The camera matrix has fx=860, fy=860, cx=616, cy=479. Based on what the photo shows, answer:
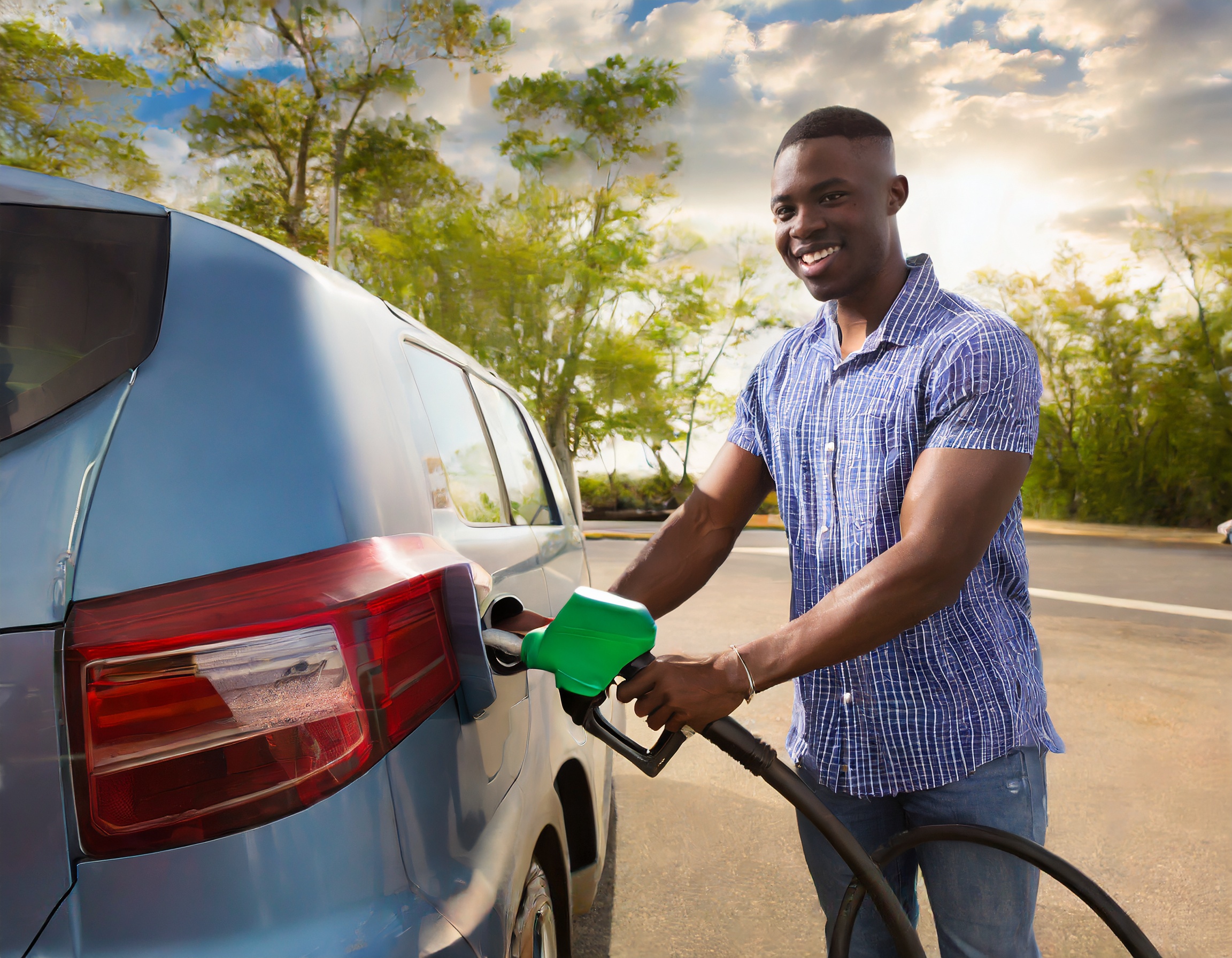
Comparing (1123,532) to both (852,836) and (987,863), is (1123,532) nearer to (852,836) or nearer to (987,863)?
(987,863)

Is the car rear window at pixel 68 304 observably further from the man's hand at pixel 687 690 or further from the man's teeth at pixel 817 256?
the man's teeth at pixel 817 256

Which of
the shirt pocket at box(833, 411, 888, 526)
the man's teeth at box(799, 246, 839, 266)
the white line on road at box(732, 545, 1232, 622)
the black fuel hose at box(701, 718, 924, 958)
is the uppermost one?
the man's teeth at box(799, 246, 839, 266)

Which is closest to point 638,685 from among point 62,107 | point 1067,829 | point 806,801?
point 806,801

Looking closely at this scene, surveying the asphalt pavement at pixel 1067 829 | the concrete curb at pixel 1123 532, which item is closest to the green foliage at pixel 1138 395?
the concrete curb at pixel 1123 532

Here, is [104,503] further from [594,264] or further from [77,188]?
[594,264]

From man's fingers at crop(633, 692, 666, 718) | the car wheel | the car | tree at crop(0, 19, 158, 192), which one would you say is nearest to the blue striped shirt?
man's fingers at crop(633, 692, 666, 718)

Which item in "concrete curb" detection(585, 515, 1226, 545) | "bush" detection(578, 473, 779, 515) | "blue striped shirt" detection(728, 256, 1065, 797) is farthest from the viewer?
"bush" detection(578, 473, 779, 515)

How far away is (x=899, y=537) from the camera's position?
5.27ft

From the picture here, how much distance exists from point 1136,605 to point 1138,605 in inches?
0.9

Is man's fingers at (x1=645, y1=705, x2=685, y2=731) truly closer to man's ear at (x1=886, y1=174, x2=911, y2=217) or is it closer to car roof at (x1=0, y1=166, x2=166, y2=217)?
car roof at (x1=0, y1=166, x2=166, y2=217)

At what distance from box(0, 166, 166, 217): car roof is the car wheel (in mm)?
1164

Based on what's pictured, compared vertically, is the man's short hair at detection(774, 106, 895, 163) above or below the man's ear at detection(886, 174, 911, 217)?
above

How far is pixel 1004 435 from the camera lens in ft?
4.76

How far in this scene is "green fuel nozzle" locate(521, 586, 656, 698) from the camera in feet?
3.91
